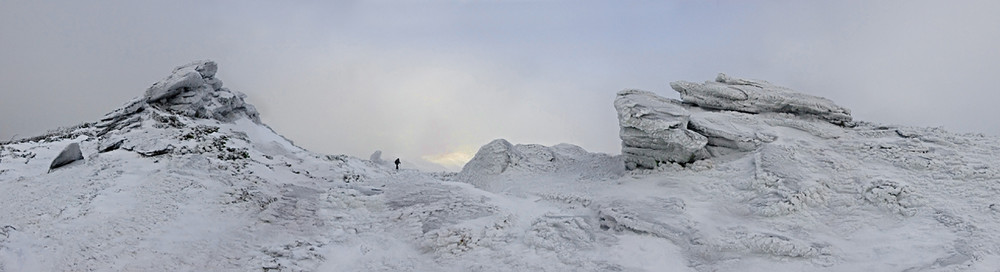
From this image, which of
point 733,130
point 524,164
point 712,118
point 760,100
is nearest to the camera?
point 733,130

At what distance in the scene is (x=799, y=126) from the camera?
29328 millimetres

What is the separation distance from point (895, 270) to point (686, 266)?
554 centimetres

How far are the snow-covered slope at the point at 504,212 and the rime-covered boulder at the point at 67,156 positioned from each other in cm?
27

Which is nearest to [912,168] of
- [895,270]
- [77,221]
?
[895,270]

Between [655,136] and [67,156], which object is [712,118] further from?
[67,156]

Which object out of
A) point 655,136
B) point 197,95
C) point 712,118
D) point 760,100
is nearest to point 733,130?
point 712,118

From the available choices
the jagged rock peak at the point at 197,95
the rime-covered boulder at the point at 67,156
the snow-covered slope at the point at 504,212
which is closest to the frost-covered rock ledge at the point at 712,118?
the snow-covered slope at the point at 504,212

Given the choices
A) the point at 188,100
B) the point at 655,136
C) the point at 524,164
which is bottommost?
the point at 524,164

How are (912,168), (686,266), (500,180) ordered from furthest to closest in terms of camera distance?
1. (500,180)
2. (912,168)
3. (686,266)

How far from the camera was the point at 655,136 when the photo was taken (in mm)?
26984

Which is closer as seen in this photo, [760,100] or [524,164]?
[760,100]

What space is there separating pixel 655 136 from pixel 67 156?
24.8 metres

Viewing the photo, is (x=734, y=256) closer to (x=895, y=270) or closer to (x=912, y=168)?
(x=895, y=270)

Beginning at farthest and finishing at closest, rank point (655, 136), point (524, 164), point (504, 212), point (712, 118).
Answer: point (524, 164)
point (712, 118)
point (655, 136)
point (504, 212)
